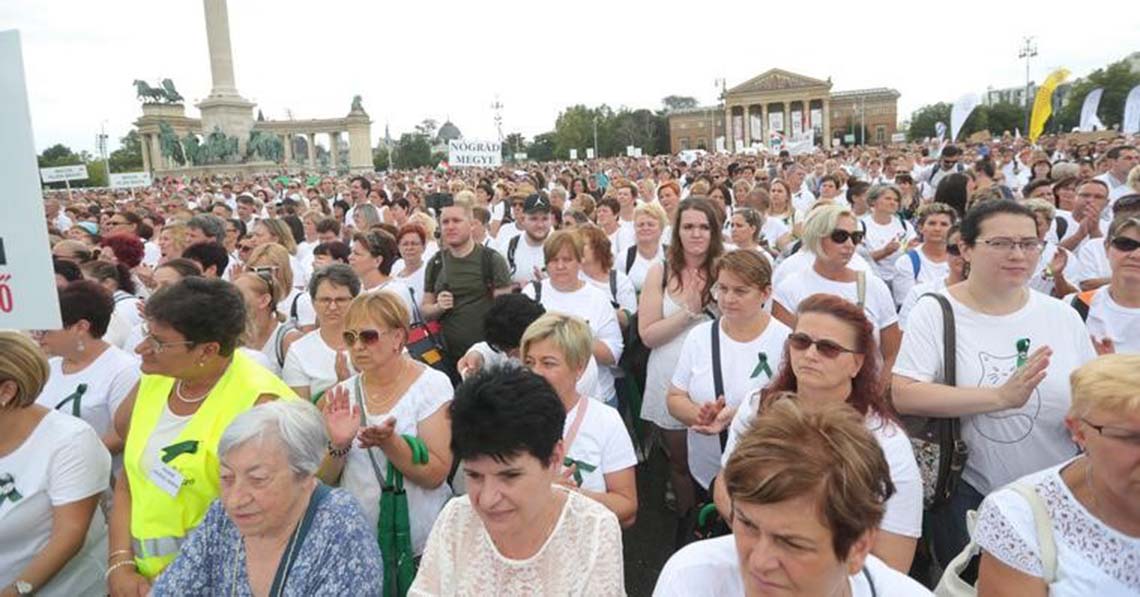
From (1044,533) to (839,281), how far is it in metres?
2.79

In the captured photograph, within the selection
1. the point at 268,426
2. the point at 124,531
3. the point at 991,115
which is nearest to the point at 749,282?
→ the point at 268,426

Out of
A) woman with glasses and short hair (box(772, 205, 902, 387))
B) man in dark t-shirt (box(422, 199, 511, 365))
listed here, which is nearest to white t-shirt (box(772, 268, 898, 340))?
woman with glasses and short hair (box(772, 205, 902, 387))

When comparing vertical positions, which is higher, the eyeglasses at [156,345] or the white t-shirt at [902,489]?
the eyeglasses at [156,345]

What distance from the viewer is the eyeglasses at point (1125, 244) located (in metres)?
3.47

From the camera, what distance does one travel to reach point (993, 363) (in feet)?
9.78

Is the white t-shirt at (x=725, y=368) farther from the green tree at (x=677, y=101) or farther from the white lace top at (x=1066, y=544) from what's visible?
the green tree at (x=677, y=101)

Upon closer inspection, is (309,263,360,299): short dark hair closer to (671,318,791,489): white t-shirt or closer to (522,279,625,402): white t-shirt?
(522,279,625,402): white t-shirt

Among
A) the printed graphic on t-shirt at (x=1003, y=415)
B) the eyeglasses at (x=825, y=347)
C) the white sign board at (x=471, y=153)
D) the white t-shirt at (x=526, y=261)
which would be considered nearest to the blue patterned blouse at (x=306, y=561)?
the eyeglasses at (x=825, y=347)

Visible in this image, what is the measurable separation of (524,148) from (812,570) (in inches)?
3836

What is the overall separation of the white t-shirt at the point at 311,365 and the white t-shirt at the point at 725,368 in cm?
181

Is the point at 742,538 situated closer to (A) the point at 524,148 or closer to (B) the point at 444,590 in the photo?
(B) the point at 444,590

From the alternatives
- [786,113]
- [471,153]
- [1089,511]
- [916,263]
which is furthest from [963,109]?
[786,113]

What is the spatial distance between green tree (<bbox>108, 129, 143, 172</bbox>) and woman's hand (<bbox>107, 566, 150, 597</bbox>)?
93280 millimetres

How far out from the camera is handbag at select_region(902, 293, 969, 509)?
9.89ft
